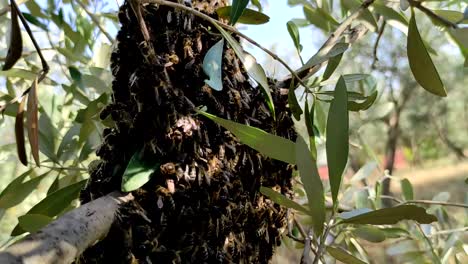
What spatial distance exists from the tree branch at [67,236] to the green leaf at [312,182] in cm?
13

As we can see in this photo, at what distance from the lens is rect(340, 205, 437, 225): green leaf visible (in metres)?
0.37

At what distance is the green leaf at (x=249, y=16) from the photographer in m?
0.48

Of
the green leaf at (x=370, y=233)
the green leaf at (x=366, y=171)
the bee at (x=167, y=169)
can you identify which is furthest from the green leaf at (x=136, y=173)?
the green leaf at (x=366, y=171)

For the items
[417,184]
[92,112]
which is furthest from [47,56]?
[417,184]

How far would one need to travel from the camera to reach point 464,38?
1.53ft

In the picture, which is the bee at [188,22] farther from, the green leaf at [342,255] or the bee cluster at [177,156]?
the green leaf at [342,255]

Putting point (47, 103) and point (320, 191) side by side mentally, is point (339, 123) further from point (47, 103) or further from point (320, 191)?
point (47, 103)

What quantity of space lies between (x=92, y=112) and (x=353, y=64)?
3.67 metres

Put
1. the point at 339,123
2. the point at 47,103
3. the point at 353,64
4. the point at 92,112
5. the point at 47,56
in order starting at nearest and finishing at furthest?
the point at 339,123 → the point at 92,112 → the point at 47,56 → the point at 47,103 → the point at 353,64

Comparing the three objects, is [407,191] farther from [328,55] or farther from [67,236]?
[67,236]

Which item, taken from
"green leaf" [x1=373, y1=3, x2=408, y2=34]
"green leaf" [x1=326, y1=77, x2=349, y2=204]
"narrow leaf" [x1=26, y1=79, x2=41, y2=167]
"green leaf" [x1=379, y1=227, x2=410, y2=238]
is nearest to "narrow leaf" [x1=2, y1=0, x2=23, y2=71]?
"narrow leaf" [x1=26, y1=79, x2=41, y2=167]

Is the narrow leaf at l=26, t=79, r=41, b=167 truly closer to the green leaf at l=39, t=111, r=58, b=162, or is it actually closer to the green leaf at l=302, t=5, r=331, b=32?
the green leaf at l=39, t=111, r=58, b=162

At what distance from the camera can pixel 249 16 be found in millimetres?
496

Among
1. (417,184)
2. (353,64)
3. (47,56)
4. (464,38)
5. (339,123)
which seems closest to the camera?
(339,123)
